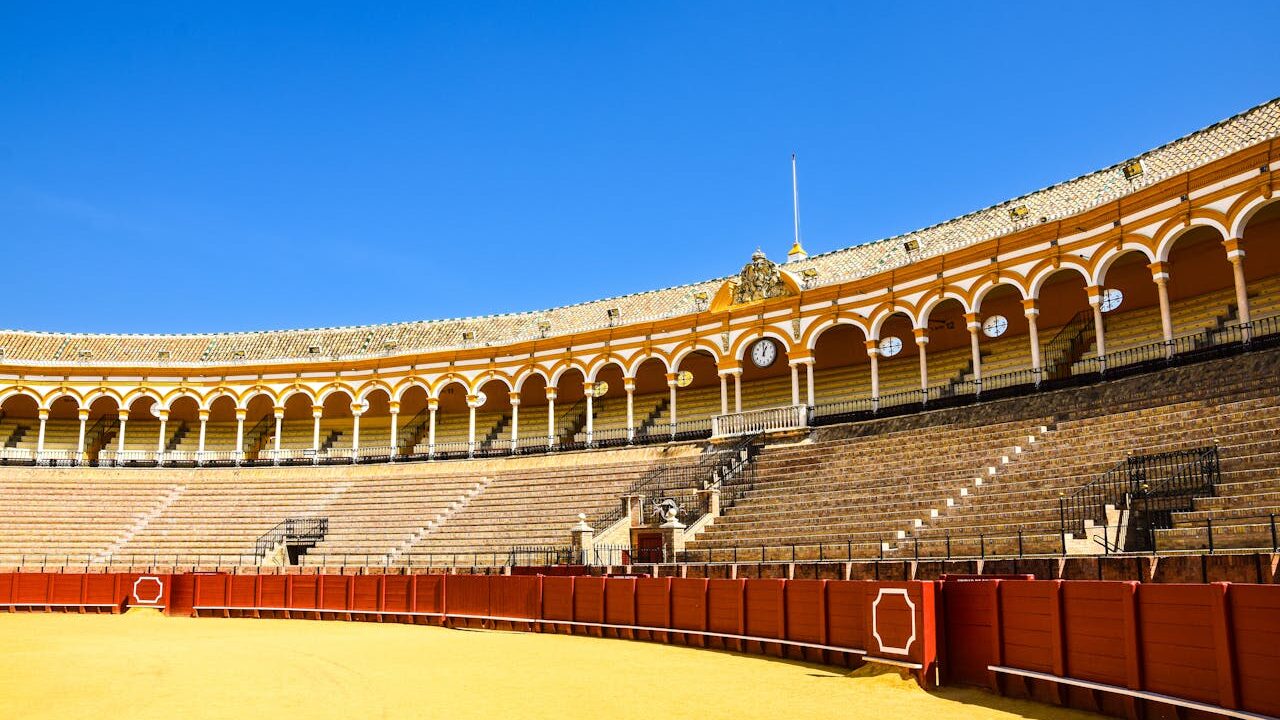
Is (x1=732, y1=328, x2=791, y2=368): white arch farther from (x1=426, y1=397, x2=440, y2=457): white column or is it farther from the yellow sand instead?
the yellow sand

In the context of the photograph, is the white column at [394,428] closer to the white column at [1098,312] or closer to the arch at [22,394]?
the arch at [22,394]

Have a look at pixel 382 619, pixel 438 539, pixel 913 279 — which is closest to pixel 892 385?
pixel 913 279

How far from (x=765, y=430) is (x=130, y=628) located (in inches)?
688

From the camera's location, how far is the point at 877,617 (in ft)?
40.7

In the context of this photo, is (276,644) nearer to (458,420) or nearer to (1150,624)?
(1150,624)

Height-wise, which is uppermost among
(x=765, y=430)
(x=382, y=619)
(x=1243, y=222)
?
(x=1243, y=222)

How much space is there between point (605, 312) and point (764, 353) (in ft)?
24.2

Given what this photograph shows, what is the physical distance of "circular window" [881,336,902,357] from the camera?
108 feet

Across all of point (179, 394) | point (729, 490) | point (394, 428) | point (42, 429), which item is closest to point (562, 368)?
point (394, 428)

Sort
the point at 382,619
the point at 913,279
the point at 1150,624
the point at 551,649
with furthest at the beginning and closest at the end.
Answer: the point at 913,279, the point at 382,619, the point at 551,649, the point at 1150,624

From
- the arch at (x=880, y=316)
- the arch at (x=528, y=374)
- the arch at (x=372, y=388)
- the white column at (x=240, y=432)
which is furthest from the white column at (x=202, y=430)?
the arch at (x=880, y=316)

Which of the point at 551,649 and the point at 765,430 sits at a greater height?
the point at 765,430

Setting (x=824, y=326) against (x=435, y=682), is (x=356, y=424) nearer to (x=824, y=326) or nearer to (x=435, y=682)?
(x=824, y=326)

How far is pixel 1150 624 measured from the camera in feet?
29.5
